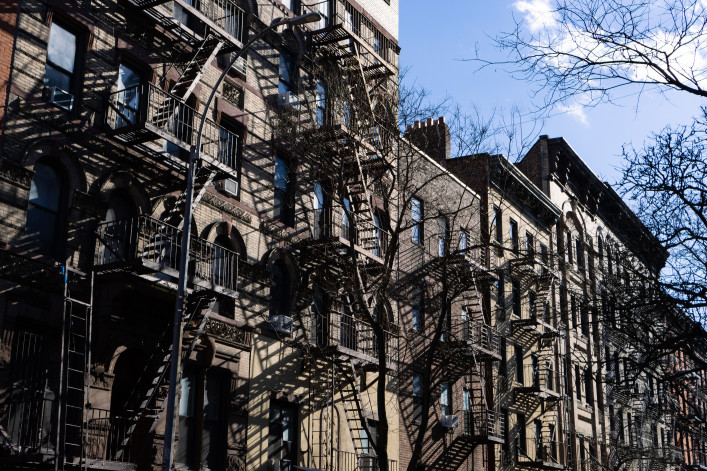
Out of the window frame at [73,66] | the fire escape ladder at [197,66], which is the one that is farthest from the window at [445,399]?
the window frame at [73,66]

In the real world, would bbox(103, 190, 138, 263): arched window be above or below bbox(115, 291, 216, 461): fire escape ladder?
above

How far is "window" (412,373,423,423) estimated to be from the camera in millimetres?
30219

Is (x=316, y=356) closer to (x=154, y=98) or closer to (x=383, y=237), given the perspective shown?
(x=383, y=237)

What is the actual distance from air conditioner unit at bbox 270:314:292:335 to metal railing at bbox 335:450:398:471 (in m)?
3.78

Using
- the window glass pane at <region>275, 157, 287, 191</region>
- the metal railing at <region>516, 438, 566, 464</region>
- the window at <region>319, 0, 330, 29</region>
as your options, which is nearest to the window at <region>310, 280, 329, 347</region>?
the window glass pane at <region>275, 157, 287, 191</region>

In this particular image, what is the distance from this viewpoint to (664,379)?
40.7ft

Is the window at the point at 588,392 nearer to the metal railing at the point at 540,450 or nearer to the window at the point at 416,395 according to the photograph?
the metal railing at the point at 540,450

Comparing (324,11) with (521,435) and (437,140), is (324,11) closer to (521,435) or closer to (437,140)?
(437,140)

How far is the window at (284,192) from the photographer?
25.0m

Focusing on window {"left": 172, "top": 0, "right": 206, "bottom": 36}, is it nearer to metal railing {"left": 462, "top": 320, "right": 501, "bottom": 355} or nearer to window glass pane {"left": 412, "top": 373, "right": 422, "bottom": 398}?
window glass pane {"left": 412, "top": 373, "right": 422, "bottom": 398}

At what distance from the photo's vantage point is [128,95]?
19.8m

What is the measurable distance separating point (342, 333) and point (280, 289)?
2.49 metres

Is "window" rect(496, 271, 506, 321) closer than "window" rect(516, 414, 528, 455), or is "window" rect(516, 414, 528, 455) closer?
"window" rect(516, 414, 528, 455)

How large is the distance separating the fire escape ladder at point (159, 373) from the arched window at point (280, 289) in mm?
4590
